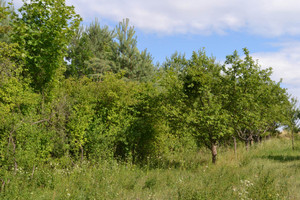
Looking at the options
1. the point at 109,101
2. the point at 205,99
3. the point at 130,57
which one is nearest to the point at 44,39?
the point at 109,101

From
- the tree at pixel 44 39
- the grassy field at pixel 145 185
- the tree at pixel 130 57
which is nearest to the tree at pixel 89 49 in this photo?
the tree at pixel 130 57

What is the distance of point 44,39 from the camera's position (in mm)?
10875

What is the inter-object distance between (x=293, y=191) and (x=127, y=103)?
692 centimetres

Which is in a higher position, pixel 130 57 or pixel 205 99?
pixel 130 57

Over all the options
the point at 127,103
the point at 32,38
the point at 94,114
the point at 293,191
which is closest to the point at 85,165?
the point at 94,114

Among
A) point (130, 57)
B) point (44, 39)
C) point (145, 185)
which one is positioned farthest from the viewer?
point (130, 57)

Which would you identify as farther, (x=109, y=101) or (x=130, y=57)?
(x=130, y=57)

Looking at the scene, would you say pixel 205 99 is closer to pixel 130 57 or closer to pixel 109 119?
pixel 109 119

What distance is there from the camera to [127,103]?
38.4 ft

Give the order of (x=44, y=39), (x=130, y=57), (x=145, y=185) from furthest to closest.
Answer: (x=130, y=57), (x=44, y=39), (x=145, y=185)

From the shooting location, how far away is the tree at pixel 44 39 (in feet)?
35.5

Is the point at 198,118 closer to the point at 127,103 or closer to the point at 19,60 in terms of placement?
the point at 127,103

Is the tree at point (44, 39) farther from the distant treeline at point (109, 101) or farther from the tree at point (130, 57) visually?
the tree at point (130, 57)

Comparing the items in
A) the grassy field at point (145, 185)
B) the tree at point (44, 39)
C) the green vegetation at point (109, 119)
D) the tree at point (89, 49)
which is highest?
the tree at point (89, 49)
